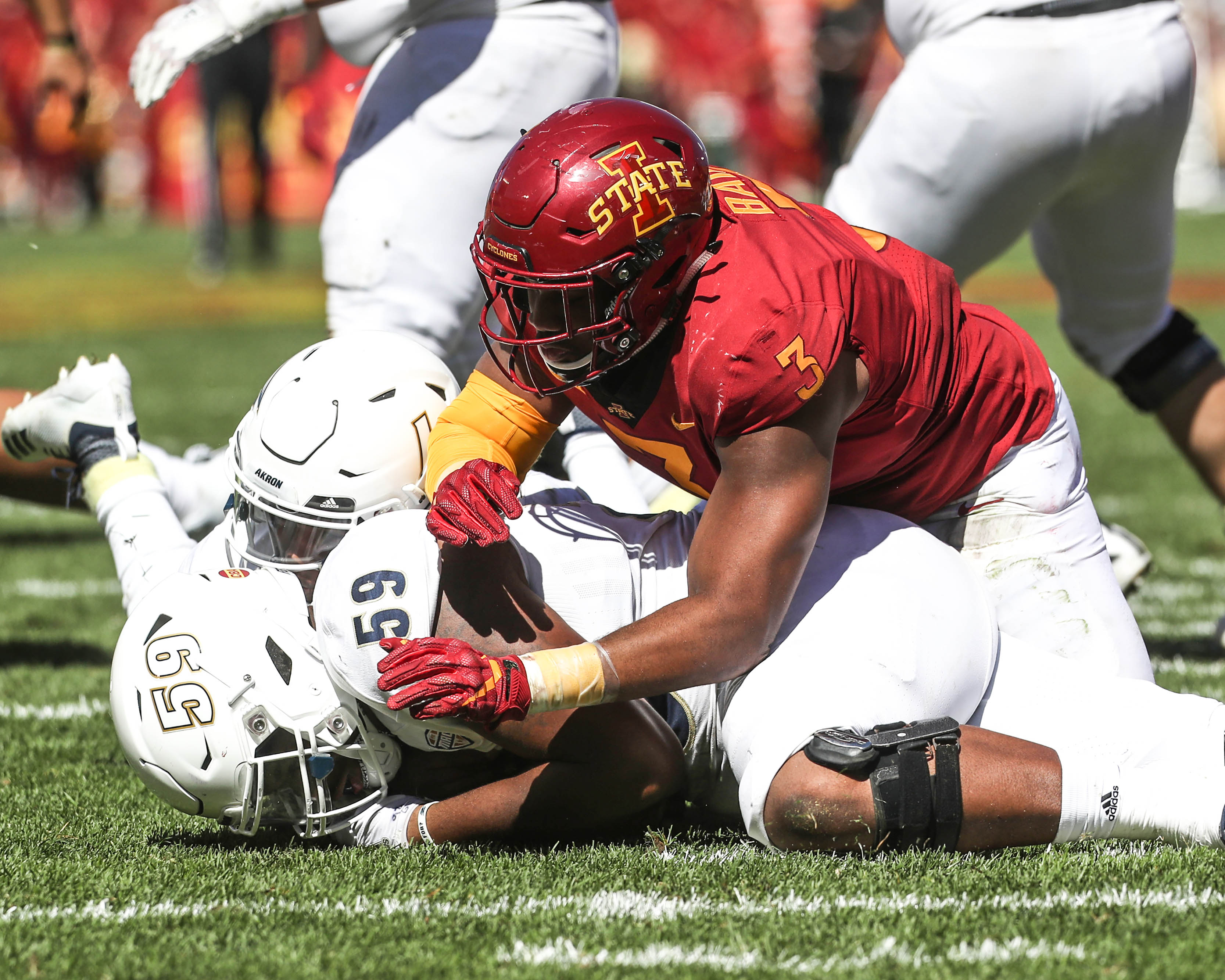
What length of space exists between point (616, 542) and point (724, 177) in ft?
2.28

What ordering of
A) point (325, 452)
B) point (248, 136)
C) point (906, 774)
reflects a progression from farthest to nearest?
point (248, 136)
point (325, 452)
point (906, 774)

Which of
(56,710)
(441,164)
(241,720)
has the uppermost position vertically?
(441,164)

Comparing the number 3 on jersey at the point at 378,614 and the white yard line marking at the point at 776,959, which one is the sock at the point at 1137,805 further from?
the number 3 on jersey at the point at 378,614

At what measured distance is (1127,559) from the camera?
152 inches

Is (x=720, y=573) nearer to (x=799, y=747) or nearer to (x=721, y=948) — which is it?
(x=799, y=747)

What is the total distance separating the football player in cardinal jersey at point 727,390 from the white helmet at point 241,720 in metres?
0.35

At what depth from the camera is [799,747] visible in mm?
2418

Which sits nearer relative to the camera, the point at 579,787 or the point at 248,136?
the point at 579,787

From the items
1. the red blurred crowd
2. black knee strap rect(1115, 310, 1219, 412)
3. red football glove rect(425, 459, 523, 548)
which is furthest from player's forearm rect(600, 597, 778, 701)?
the red blurred crowd

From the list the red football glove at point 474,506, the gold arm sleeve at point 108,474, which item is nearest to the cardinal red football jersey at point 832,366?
the red football glove at point 474,506

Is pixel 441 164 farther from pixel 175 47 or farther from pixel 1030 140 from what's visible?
pixel 1030 140

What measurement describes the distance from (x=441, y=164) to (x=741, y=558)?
63.0 inches

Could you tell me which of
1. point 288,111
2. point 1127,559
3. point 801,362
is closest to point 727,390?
point 801,362

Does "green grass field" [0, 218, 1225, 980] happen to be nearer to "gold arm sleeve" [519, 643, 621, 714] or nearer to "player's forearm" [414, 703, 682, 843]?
"player's forearm" [414, 703, 682, 843]
